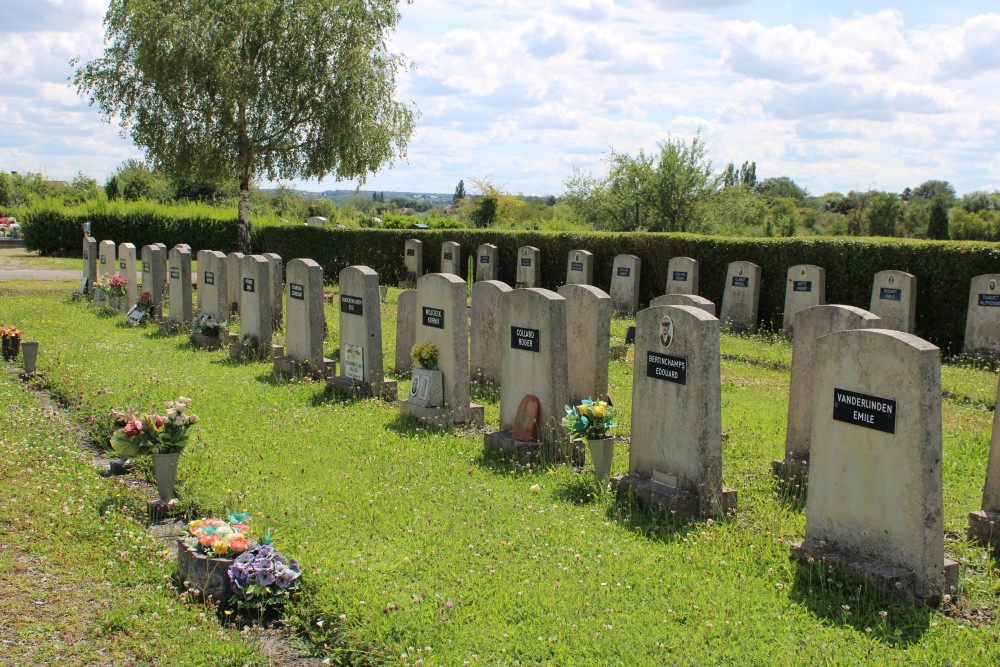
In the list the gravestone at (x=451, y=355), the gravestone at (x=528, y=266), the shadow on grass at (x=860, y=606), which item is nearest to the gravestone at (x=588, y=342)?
the gravestone at (x=451, y=355)

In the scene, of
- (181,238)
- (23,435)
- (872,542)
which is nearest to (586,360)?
(872,542)

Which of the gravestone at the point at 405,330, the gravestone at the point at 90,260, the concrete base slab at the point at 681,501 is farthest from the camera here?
the gravestone at the point at 90,260

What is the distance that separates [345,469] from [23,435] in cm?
356

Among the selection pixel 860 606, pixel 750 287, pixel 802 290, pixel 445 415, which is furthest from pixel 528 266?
pixel 860 606

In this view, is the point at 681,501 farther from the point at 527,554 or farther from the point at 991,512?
the point at 991,512

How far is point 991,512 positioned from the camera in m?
5.92

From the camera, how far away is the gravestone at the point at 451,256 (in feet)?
83.4

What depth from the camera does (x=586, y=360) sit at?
8.92 meters

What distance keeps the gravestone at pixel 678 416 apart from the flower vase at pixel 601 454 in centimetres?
32

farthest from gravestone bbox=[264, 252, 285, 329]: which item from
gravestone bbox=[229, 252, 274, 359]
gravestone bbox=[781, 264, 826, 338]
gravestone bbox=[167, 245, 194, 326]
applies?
gravestone bbox=[781, 264, 826, 338]

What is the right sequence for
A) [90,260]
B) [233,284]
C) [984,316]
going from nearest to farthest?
1. [984,316]
2. [233,284]
3. [90,260]

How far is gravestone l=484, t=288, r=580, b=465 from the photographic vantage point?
773 centimetres

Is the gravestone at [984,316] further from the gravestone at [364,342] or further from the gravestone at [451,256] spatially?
the gravestone at [451,256]

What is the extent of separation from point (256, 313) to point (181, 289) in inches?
141
